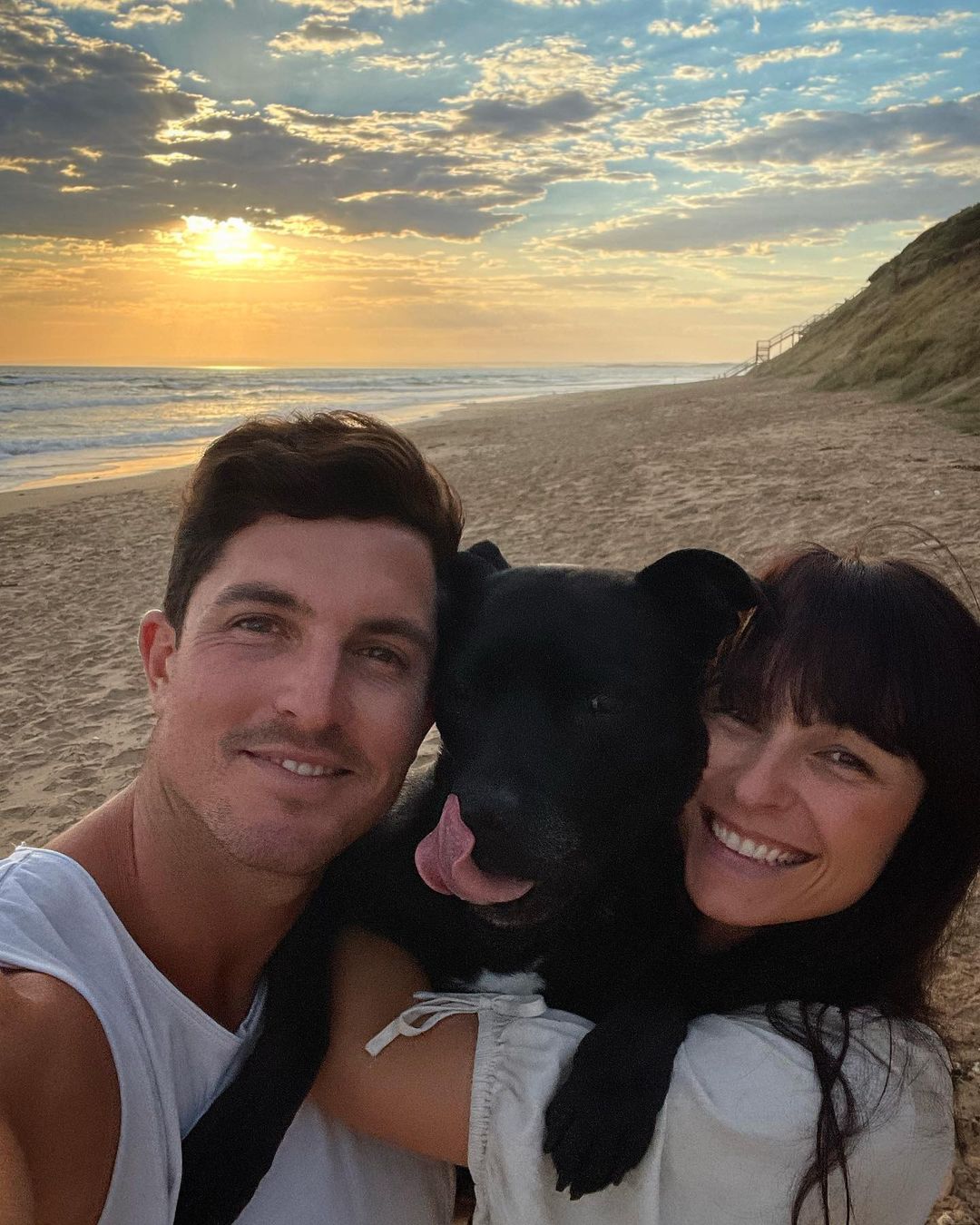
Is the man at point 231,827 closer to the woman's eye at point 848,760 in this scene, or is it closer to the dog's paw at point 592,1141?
the dog's paw at point 592,1141

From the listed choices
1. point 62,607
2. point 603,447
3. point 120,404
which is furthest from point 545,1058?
point 120,404

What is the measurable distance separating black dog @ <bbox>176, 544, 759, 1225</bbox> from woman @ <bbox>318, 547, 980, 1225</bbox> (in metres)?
0.08

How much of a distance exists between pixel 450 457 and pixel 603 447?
2855 millimetres

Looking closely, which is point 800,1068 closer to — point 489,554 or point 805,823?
point 805,823

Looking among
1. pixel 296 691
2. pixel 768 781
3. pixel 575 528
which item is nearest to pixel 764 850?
pixel 768 781

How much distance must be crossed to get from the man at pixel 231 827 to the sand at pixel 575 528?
1.28m

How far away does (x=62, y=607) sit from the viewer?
8477 millimetres

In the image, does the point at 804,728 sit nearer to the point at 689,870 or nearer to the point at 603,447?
the point at 689,870

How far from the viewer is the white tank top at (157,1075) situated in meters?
1.58

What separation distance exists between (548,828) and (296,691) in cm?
58

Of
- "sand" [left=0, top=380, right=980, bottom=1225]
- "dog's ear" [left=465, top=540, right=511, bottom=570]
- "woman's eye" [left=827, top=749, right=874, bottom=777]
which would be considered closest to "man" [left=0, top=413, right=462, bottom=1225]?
"dog's ear" [left=465, top=540, right=511, bottom=570]

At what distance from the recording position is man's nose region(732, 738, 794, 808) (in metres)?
1.94

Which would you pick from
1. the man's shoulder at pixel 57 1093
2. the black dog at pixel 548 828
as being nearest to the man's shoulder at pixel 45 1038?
the man's shoulder at pixel 57 1093

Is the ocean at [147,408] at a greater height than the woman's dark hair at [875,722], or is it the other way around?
the woman's dark hair at [875,722]
